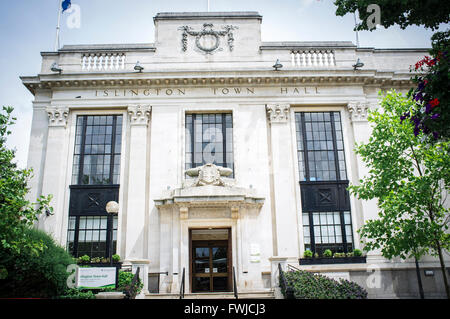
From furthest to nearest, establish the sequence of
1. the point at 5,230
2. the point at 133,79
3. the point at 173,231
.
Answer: the point at 133,79, the point at 173,231, the point at 5,230

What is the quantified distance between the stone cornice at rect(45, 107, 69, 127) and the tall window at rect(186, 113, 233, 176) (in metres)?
7.02

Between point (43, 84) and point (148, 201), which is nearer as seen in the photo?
point (148, 201)

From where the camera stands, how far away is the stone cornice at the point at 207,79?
854 inches

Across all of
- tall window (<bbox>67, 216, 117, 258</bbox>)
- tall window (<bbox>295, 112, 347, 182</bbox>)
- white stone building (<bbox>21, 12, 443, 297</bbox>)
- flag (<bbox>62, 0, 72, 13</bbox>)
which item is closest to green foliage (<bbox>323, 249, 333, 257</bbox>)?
white stone building (<bbox>21, 12, 443, 297</bbox>)

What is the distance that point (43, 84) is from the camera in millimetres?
21891

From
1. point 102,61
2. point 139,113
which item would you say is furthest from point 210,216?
point 102,61

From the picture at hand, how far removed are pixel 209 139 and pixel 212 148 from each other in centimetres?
61

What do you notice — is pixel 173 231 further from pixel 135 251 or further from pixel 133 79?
pixel 133 79

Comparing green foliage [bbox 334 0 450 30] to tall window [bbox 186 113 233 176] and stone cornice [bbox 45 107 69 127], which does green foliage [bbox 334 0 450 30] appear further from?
stone cornice [bbox 45 107 69 127]

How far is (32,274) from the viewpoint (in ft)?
47.4

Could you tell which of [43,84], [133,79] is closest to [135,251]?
[133,79]

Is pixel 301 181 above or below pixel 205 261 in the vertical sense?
above

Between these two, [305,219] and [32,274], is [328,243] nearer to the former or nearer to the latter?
[305,219]
